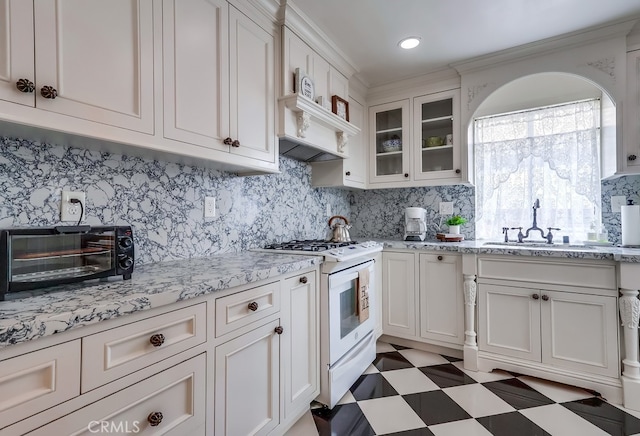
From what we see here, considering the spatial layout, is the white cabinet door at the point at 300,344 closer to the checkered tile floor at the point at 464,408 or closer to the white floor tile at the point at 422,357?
the checkered tile floor at the point at 464,408

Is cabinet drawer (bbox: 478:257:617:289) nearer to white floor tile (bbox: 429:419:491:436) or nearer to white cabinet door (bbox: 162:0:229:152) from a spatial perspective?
white floor tile (bbox: 429:419:491:436)

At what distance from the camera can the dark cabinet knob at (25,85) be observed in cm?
84

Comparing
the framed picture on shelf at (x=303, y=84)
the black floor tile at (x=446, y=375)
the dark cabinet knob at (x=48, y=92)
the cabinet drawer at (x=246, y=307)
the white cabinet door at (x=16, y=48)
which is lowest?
the black floor tile at (x=446, y=375)

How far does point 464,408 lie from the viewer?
5.77ft

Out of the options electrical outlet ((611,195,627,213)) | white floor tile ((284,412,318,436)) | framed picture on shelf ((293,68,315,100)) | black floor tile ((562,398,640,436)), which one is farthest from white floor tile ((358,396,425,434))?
electrical outlet ((611,195,627,213))

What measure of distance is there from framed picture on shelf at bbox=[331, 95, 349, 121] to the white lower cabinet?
165cm

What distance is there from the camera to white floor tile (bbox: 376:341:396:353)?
2543 mm

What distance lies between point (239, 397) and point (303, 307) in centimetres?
53

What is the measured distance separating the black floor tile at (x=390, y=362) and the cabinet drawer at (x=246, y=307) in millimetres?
1255

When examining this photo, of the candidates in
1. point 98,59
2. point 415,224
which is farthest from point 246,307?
point 415,224

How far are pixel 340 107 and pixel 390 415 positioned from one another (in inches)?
82.3

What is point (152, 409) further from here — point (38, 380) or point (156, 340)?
point (38, 380)

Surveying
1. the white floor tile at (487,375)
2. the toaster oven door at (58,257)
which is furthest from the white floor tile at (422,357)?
the toaster oven door at (58,257)


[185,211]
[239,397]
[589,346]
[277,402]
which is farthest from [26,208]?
[589,346]
